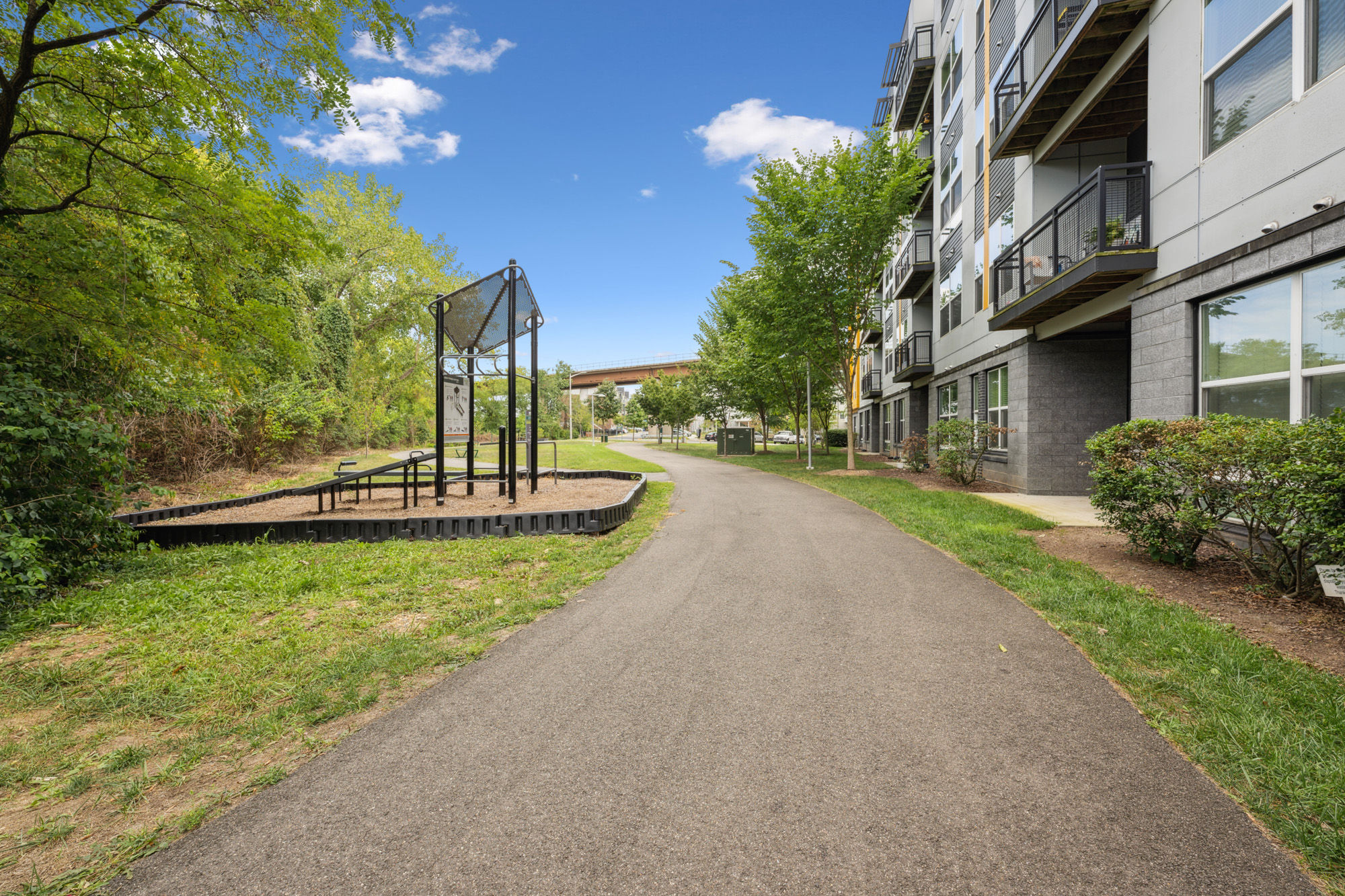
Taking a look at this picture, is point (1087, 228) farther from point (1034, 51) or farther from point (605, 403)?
point (605, 403)

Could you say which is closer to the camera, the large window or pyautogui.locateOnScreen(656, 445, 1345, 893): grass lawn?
pyautogui.locateOnScreen(656, 445, 1345, 893): grass lawn

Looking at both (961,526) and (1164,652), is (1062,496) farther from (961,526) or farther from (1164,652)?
(1164,652)

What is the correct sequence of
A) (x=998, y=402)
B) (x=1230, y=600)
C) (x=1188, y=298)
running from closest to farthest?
(x=1230, y=600), (x=1188, y=298), (x=998, y=402)

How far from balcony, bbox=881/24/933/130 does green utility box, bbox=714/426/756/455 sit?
18.3 metres

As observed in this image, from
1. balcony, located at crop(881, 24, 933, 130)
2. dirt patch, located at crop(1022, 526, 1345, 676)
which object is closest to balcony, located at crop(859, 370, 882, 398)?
balcony, located at crop(881, 24, 933, 130)

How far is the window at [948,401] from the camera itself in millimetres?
19578

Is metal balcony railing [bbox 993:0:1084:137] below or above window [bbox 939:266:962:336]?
above

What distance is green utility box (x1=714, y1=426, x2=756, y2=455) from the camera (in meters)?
37.0

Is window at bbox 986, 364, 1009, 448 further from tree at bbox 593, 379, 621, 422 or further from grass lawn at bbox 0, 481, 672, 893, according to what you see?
tree at bbox 593, 379, 621, 422

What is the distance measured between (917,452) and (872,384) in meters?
20.0

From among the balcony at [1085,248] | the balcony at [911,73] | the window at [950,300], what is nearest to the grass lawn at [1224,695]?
the balcony at [1085,248]

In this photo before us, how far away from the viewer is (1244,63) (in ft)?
23.1

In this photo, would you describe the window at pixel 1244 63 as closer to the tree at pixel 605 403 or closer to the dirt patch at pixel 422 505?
the dirt patch at pixel 422 505

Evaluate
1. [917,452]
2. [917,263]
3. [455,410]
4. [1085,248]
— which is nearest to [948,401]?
[917,452]
